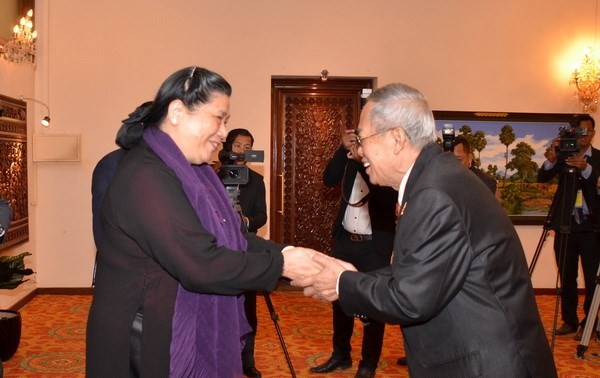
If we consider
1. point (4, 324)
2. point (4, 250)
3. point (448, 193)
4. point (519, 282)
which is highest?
point (448, 193)

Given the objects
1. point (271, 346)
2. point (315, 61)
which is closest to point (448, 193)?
point (271, 346)

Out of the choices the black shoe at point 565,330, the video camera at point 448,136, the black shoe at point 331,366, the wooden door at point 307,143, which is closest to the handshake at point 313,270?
the video camera at point 448,136

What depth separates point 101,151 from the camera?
25.3ft

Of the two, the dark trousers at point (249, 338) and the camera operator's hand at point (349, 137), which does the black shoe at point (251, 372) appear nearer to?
the dark trousers at point (249, 338)

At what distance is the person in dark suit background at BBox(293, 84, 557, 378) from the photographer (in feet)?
6.63

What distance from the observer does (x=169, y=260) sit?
6.76ft

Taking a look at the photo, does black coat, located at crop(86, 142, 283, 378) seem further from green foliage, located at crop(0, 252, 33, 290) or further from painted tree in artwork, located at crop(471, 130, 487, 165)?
painted tree in artwork, located at crop(471, 130, 487, 165)

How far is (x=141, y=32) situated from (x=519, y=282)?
6.52 meters

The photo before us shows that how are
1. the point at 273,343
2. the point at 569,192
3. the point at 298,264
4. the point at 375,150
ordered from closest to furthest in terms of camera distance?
the point at 375,150, the point at 298,264, the point at 569,192, the point at 273,343

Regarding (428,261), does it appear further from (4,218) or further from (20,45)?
(20,45)

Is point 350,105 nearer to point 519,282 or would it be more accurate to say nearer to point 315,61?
A: point 315,61

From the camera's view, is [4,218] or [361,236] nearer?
[4,218]

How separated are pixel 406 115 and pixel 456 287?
0.63m

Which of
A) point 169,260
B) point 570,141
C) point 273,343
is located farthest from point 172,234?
point 570,141
